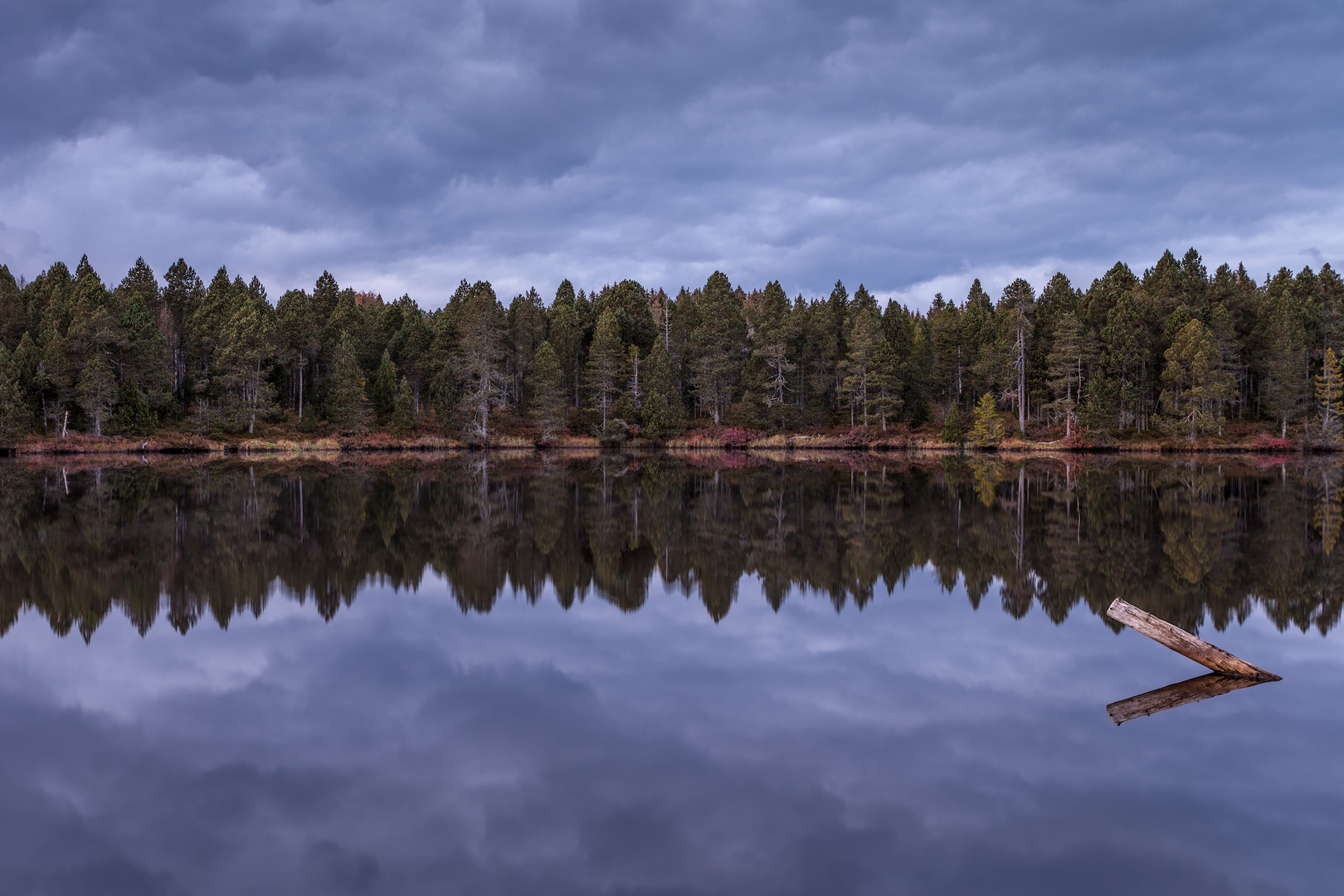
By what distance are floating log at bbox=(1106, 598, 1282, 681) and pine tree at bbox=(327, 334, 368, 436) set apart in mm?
69664

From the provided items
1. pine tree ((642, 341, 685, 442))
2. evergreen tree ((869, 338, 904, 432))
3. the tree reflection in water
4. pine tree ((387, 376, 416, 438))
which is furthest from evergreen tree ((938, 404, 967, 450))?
pine tree ((387, 376, 416, 438))

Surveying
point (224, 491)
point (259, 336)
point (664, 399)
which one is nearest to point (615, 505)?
point (224, 491)

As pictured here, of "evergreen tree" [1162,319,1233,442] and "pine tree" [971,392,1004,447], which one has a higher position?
"evergreen tree" [1162,319,1233,442]

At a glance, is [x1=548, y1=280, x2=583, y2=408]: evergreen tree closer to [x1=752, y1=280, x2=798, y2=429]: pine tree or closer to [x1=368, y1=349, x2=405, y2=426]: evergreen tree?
[x1=368, y1=349, x2=405, y2=426]: evergreen tree

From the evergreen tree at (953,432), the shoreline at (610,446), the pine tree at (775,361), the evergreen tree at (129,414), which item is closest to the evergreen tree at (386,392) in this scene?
the shoreline at (610,446)

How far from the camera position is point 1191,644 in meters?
8.02

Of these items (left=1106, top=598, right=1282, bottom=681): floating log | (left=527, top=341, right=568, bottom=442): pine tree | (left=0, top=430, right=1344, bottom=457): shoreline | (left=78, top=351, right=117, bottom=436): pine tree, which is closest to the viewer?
(left=1106, top=598, right=1282, bottom=681): floating log

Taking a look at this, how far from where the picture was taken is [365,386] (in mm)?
76812

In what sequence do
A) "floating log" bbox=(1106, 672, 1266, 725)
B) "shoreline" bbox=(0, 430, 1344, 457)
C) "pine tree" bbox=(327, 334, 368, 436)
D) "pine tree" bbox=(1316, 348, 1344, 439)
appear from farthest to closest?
"pine tree" bbox=(327, 334, 368, 436), "pine tree" bbox=(1316, 348, 1344, 439), "shoreline" bbox=(0, 430, 1344, 457), "floating log" bbox=(1106, 672, 1266, 725)

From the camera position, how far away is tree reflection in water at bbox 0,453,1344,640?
11859 mm

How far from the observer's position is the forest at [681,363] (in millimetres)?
64500

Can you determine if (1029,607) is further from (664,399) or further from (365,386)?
(365,386)

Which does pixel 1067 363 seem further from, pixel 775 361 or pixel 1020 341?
pixel 775 361

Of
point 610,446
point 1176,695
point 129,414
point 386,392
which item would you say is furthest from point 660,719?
point 386,392
